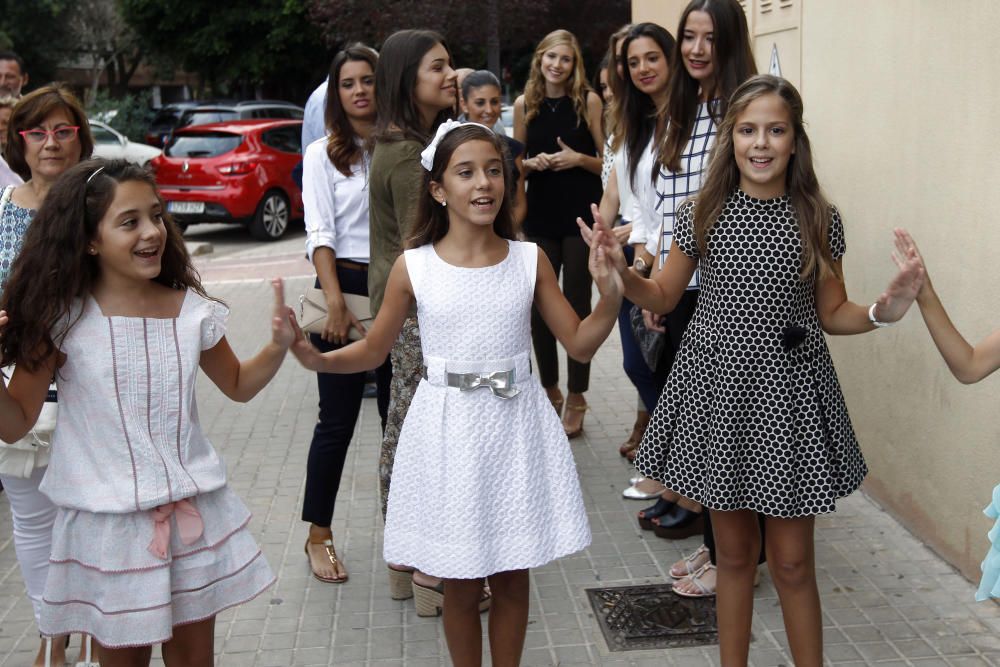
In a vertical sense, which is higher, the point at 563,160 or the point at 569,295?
the point at 563,160

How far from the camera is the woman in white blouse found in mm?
4328

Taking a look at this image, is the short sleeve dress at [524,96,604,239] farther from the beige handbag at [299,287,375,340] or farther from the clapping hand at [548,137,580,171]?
the beige handbag at [299,287,375,340]

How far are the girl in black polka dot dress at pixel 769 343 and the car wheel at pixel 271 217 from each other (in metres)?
13.5

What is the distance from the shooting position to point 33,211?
3668 mm

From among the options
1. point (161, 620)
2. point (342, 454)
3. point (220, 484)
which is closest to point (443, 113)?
point (342, 454)

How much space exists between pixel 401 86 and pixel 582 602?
204 centimetres

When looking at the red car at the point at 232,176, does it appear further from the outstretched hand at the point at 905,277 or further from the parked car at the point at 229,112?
the outstretched hand at the point at 905,277

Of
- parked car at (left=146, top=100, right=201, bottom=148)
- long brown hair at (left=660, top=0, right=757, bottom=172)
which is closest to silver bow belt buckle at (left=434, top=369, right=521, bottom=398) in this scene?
long brown hair at (left=660, top=0, right=757, bottom=172)

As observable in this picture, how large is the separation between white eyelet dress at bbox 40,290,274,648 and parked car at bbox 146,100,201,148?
1966 centimetres

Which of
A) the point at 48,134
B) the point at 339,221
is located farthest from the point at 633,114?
the point at 48,134

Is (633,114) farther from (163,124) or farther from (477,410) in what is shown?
(163,124)

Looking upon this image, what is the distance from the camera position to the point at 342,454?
4.48 meters

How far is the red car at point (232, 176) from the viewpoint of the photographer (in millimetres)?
15812

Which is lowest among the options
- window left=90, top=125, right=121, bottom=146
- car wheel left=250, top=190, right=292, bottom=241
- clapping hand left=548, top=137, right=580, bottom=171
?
car wheel left=250, top=190, right=292, bottom=241
